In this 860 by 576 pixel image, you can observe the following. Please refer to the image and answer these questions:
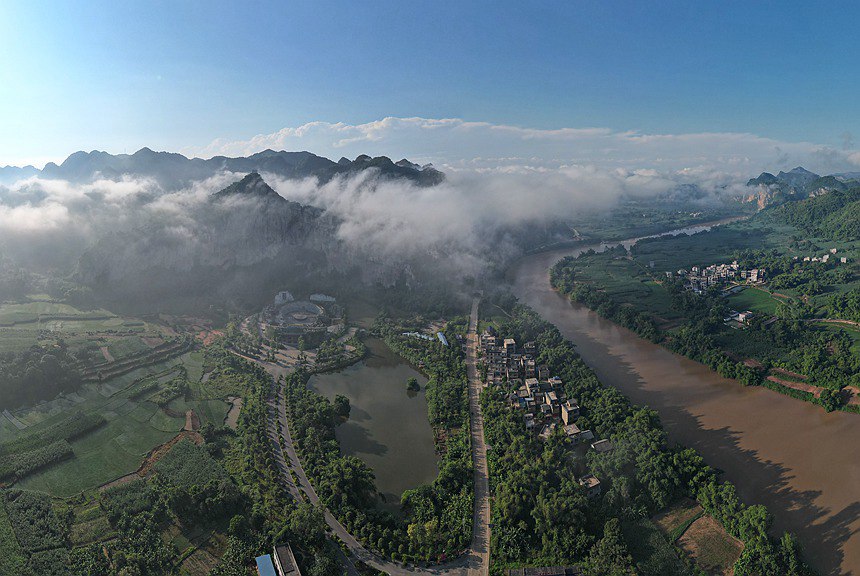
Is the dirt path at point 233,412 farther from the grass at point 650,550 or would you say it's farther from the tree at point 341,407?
the grass at point 650,550

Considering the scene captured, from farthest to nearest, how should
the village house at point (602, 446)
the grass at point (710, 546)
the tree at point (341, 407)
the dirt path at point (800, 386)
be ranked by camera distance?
the dirt path at point (800, 386) → the tree at point (341, 407) → the village house at point (602, 446) → the grass at point (710, 546)

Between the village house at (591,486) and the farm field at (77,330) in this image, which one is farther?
the farm field at (77,330)

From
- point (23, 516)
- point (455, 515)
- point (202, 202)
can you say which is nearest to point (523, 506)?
point (455, 515)

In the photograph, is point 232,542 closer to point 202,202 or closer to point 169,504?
point 169,504

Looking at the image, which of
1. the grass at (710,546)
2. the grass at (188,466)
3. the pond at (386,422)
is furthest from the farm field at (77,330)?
the grass at (710,546)

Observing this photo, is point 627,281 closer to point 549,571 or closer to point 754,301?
point 754,301

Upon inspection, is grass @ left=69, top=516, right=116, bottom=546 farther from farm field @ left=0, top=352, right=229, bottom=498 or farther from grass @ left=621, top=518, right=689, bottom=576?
grass @ left=621, top=518, right=689, bottom=576
